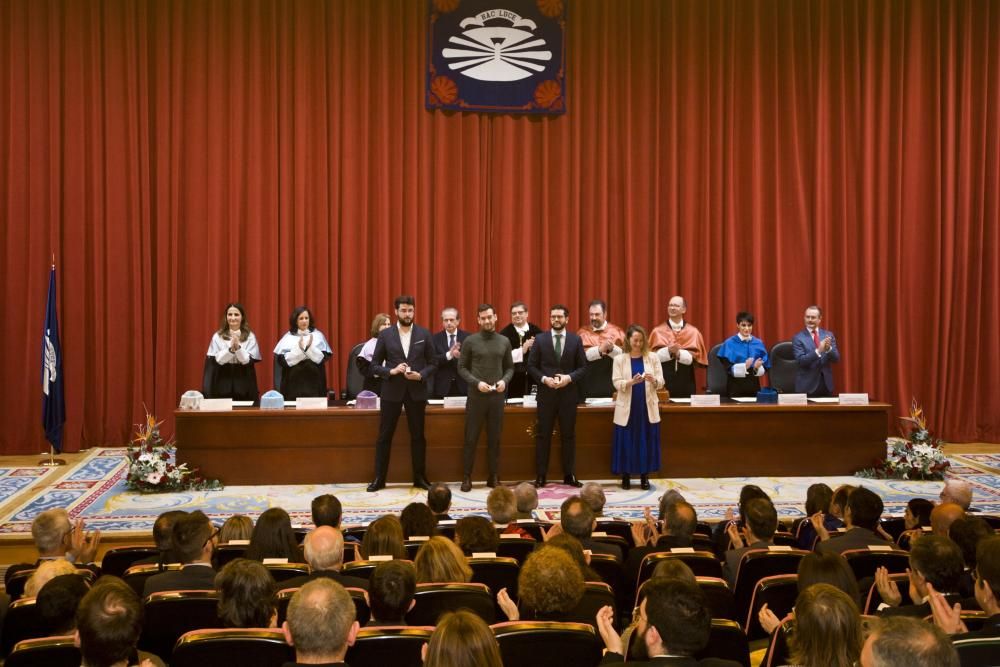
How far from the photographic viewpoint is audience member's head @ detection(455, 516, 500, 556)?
3980mm

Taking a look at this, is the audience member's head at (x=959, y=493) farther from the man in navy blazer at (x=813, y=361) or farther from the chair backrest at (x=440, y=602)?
the man in navy blazer at (x=813, y=361)

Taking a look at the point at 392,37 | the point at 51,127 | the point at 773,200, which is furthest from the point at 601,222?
the point at 51,127

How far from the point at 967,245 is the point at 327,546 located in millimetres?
10220

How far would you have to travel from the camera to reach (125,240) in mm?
10133

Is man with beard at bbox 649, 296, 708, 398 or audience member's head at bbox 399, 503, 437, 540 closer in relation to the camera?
audience member's head at bbox 399, 503, 437, 540

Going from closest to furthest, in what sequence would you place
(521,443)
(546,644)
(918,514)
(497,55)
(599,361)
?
(546,644) → (918,514) → (521,443) → (599,361) → (497,55)

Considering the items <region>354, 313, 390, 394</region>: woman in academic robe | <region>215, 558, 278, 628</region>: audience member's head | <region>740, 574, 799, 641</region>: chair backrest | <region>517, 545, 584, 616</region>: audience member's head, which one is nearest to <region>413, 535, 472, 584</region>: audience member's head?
<region>517, 545, 584, 616</region>: audience member's head

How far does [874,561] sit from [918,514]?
1114 mm

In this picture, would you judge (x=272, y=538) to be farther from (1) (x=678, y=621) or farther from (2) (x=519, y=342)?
(2) (x=519, y=342)

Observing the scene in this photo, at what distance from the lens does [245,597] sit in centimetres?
294

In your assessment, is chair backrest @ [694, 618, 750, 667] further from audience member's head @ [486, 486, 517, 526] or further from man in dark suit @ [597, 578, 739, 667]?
audience member's head @ [486, 486, 517, 526]

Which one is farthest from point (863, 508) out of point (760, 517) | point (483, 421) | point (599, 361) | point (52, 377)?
point (52, 377)

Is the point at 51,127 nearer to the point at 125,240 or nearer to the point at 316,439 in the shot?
the point at 125,240

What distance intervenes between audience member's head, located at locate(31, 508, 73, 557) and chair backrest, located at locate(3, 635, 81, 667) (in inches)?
56.0
